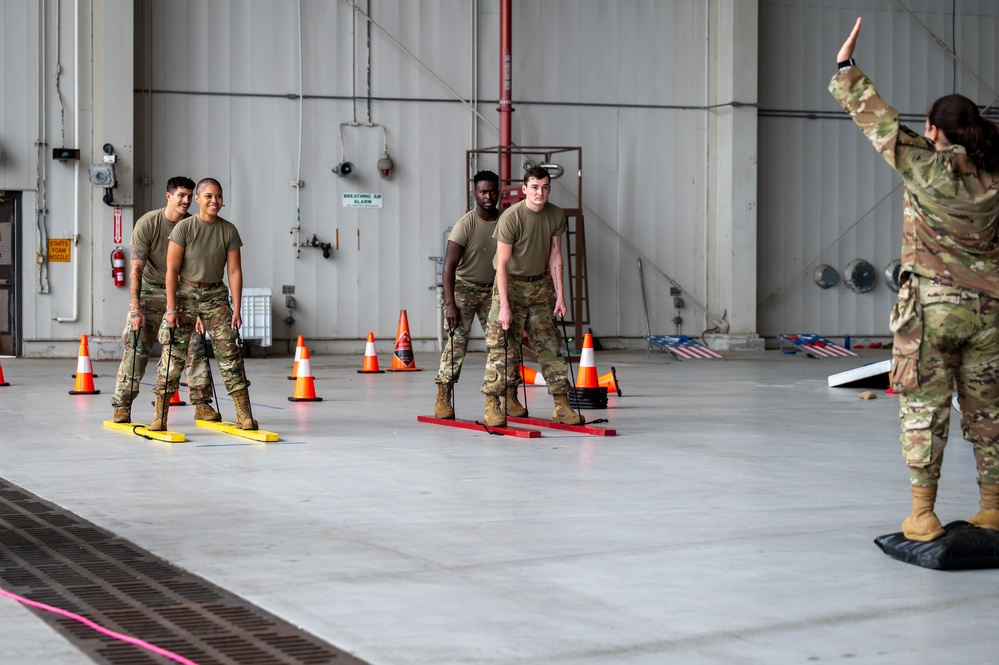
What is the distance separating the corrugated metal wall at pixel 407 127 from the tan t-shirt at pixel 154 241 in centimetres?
1060

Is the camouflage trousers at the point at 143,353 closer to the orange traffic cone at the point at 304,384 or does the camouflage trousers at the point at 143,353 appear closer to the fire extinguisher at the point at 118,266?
the orange traffic cone at the point at 304,384

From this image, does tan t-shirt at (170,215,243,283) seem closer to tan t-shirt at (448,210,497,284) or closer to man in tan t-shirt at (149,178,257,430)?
man in tan t-shirt at (149,178,257,430)

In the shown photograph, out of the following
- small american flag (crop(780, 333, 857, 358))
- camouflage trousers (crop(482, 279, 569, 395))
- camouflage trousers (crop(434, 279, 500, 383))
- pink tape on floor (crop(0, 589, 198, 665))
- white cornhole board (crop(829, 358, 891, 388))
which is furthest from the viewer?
small american flag (crop(780, 333, 857, 358))

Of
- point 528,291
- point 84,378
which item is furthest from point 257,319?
point 528,291

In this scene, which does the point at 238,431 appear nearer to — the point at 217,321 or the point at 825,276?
the point at 217,321

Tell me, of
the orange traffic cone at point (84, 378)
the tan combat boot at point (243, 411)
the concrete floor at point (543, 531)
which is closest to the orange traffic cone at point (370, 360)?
the orange traffic cone at point (84, 378)

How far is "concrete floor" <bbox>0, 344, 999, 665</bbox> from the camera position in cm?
430

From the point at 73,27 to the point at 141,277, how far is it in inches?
436

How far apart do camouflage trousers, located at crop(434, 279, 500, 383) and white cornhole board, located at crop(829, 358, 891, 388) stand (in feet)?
17.2

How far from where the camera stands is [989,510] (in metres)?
5.71

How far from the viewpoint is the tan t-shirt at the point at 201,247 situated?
32.2ft

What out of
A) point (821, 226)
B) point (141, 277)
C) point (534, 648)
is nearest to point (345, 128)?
point (821, 226)

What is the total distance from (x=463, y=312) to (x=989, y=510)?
5.92 metres

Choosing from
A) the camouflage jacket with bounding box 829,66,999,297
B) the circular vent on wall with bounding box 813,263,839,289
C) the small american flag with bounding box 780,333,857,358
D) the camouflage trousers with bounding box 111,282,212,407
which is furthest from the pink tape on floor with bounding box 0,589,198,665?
the circular vent on wall with bounding box 813,263,839,289
